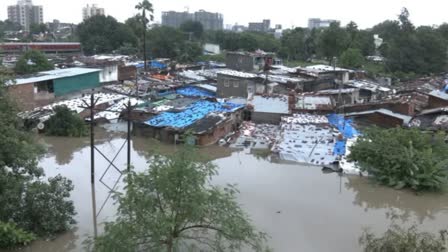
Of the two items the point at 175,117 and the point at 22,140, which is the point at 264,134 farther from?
the point at 22,140

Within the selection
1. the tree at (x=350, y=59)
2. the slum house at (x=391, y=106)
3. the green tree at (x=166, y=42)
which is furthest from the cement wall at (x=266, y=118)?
the green tree at (x=166, y=42)

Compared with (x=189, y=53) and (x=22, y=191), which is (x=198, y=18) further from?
(x=22, y=191)

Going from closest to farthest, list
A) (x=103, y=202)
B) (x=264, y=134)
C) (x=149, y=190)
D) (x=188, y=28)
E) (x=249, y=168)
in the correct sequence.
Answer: (x=149, y=190), (x=103, y=202), (x=249, y=168), (x=264, y=134), (x=188, y=28)

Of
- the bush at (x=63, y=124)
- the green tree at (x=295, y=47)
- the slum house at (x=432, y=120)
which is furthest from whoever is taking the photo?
the green tree at (x=295, y=47)

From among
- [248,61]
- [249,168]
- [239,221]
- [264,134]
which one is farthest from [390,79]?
[239,221]

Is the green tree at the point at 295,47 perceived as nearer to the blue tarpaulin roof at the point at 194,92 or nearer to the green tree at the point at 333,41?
the green tree at the point at 333,41

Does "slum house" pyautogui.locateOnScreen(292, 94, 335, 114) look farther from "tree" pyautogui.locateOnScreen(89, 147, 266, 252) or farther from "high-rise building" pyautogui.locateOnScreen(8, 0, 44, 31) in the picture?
"high-rise building" pyautogui.locateOnScreen(8, 0, 44, 31)

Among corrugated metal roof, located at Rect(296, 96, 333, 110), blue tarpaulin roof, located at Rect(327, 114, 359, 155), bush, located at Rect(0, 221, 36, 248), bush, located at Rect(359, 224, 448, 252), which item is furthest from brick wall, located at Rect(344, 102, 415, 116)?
bush, located at Rect(0, 221, 36, 248)
